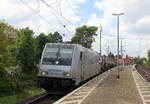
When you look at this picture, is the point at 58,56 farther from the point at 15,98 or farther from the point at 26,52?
the point at 26,52

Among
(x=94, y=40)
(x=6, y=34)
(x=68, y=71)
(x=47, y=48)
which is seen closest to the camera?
(x=68, y=71)

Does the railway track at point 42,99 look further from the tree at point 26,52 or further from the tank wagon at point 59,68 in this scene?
the tree at point 26,52

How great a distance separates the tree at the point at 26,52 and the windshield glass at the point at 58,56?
11.8m

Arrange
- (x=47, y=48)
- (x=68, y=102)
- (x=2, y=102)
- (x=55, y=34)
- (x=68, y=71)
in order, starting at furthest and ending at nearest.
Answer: (x=55, y=34)
(x=47, y=48)
(x=68, y=71)
(x=2, y=102)
(x=68, y=102)

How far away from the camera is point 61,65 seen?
21.3 m

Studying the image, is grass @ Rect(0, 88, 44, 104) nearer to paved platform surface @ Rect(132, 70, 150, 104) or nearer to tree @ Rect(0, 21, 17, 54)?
paved platform surface @ Rect(132, 70, 150, 104)

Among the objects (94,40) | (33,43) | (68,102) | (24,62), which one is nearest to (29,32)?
(33,43)

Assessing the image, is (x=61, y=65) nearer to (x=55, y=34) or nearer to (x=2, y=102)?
(x=2, y=102)

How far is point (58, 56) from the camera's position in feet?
71.8

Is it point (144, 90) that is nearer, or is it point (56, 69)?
point (56, 69)

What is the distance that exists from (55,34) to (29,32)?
58073 mm

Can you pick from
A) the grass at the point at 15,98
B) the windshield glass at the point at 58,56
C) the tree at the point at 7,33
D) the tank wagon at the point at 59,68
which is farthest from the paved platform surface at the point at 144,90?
the tree at the point at 7,33

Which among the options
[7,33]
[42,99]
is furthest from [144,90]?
[7,33]

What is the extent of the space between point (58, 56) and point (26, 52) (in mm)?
13172
